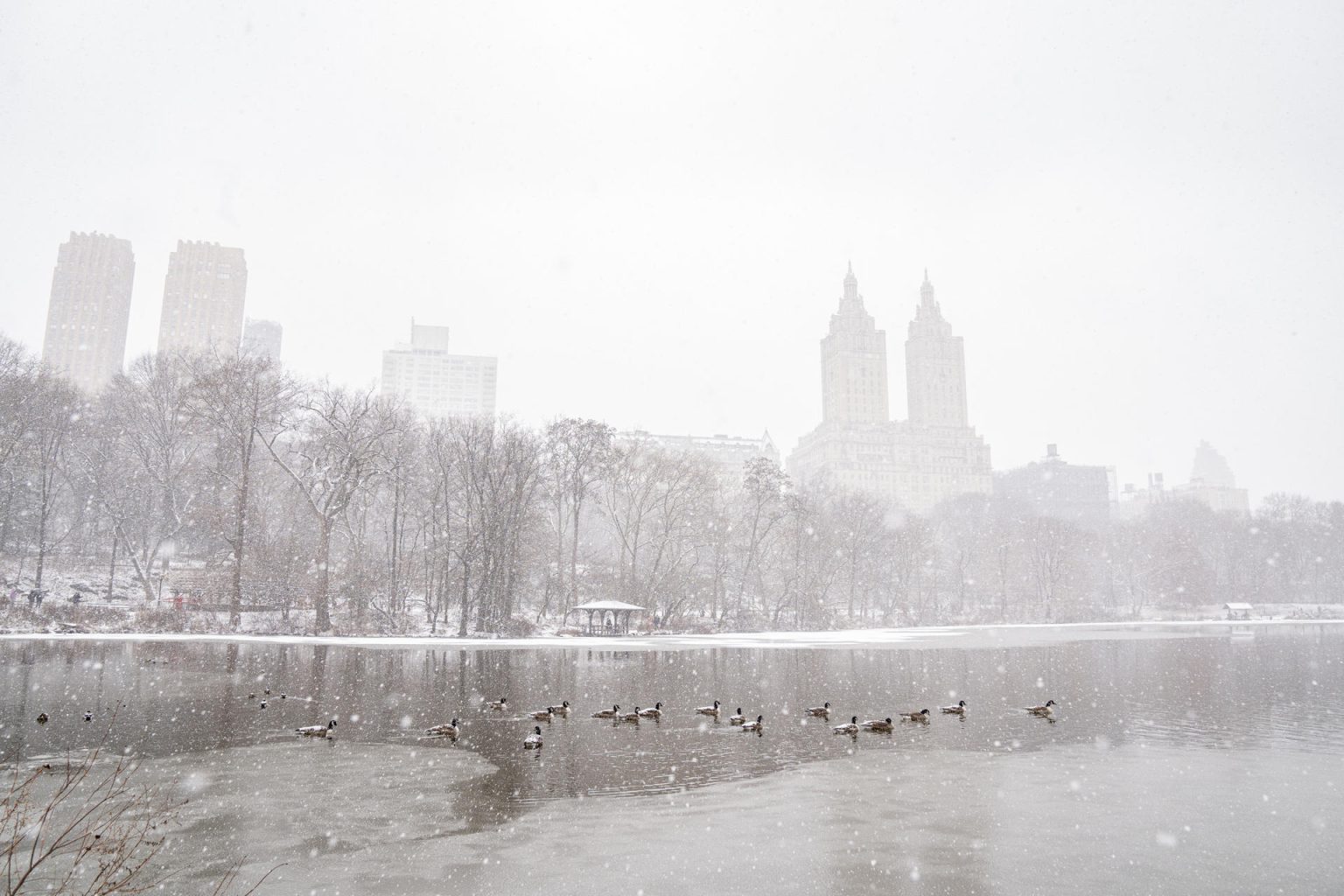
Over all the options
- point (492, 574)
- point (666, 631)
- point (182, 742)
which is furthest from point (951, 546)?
→ point (182, 742)

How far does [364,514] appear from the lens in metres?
57.6

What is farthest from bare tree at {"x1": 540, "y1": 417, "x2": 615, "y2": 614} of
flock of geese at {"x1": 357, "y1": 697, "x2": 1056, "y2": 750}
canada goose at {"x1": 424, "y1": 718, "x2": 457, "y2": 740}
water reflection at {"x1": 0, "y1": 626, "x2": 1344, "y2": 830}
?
canada goose at {"x1": 424, "y1": 718, "x2": 457, "y2": 740}

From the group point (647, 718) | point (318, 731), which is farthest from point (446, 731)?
point (647, 718)

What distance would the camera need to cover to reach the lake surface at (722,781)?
8.66m

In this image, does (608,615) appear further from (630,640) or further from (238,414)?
(238,414)

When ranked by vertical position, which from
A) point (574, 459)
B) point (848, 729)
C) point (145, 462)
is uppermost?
point (574, 459)

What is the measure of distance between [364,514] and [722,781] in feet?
165

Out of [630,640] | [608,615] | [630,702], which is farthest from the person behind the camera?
[608,615]

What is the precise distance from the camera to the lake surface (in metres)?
8.66

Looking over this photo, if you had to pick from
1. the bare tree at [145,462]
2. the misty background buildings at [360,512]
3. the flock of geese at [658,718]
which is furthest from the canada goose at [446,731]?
the bare tree at [145,462]

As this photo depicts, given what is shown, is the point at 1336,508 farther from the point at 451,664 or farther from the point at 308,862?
the point at 308,862

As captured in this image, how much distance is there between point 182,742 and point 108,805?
4.17 metres

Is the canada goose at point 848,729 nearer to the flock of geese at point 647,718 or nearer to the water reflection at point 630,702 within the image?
the flock of geese at point 647,718

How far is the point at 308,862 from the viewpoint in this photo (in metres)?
8.71
